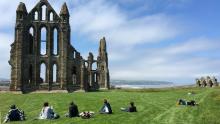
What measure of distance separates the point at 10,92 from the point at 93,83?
30847 millimetres

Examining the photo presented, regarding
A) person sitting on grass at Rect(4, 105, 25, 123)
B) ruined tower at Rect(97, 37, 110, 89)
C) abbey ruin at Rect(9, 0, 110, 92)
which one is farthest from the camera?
ruined tower at Rect(97, 37, 110, 89)

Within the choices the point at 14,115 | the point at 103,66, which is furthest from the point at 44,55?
the point at 14,115

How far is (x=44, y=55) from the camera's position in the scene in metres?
95.8

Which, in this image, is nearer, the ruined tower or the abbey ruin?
the abbey ruin

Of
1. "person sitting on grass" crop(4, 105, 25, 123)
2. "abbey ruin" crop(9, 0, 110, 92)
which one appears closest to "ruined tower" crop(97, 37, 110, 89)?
"abbey ruin" crop(9, 0, 110, 92)

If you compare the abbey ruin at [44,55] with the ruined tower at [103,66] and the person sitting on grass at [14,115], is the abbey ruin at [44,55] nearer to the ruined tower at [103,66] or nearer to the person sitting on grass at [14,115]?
the ruined tower at [103,66]

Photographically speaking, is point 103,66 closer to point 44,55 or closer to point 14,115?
point 44,55

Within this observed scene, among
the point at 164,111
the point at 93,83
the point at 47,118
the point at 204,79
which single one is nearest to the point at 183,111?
the point at 164,111

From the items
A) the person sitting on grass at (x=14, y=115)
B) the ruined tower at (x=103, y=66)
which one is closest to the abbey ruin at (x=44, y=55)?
the ruined tower at (x=103, y=66)

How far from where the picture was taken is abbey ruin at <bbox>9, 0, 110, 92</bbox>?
93000 millimetres

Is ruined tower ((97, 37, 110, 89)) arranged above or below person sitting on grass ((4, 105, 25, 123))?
above

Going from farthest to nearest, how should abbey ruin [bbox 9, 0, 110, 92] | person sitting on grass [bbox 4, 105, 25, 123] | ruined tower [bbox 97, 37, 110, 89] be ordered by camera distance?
1. ruined tower [bbox 97, 37, 110, 89]
2. abbey ruin [bbox 9, 0, 110, 92]
3. person sitting on grass [bbox 4, 105, 25, 123]

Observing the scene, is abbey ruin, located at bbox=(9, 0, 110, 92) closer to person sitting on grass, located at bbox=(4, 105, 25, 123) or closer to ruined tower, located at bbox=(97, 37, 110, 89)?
ruined tower, located at bbox=(97, 37, 110, 89)

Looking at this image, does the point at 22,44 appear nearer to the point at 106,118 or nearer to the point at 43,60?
the point at 43,60
